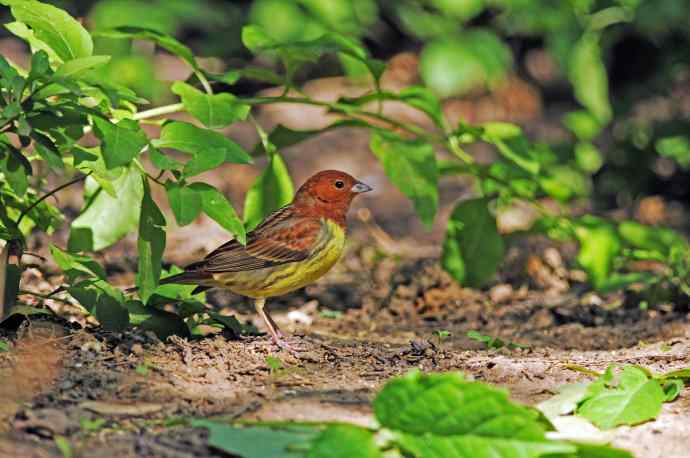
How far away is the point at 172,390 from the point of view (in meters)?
4.15

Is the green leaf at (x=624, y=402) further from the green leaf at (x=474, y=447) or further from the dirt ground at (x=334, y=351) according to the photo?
the green leaf at (x=474, y=447)

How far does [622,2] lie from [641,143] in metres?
1.19

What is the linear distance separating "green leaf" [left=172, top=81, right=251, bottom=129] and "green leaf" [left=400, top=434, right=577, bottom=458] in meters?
1.87

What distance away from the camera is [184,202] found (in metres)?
4.35

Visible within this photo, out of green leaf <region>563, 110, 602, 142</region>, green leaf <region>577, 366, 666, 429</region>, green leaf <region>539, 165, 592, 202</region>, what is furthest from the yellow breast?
green leaf <region>563, 110, 602, 142</region>

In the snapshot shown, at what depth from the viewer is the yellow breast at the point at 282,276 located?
214 inches

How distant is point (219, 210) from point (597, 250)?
299cm

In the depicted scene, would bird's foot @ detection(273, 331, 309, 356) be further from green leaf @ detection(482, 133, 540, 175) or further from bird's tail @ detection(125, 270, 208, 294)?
green leaf @ detection(482, 133, 540, 175)

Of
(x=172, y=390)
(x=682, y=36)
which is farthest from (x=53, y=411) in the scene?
(x=682, y=36)

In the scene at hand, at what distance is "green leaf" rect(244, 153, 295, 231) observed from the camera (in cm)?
577

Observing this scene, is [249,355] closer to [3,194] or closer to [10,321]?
[10,321]

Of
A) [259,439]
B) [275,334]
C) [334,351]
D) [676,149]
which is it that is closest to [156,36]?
[275,334]

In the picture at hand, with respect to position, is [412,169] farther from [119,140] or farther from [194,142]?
[119,140]

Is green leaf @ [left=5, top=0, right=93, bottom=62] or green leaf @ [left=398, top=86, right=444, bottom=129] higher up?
green leaf @ [left=5, top=0, right=93, bottom=62]
